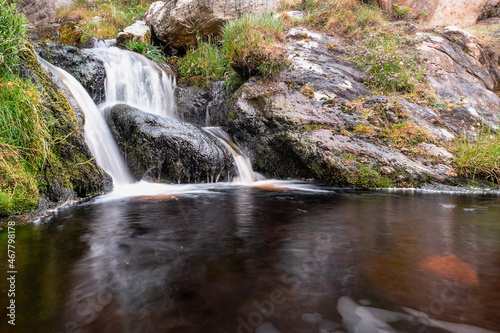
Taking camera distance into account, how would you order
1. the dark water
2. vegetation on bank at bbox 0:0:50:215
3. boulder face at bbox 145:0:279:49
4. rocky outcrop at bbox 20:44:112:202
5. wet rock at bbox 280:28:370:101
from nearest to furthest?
the dark water → vegetation on bank at bbox 0:0:50:215 → rocky outcrop at bbox 20:44:112:202 → wet rock at bbox 280:28:370:101 → boulder face at bbox 145:0:279:49

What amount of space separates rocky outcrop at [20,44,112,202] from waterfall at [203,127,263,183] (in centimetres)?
258

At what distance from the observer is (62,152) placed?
12.5ft

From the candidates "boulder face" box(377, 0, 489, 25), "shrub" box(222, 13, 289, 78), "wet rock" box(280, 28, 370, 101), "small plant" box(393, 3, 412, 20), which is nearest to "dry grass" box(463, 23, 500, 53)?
"boulder face" box(377, 0, 489, 25)

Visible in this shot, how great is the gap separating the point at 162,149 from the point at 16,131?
7.67 feet

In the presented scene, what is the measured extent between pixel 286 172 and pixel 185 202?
2628mm

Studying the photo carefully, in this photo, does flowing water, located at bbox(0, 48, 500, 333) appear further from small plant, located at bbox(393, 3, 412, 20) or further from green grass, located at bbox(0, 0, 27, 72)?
small plant, located at bbox(393, 3, 412, 20)

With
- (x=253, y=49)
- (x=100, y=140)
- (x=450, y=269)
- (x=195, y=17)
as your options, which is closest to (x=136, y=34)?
(x=195, y=17)

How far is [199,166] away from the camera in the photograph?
548 centimetres

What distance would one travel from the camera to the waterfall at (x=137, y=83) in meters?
7.14

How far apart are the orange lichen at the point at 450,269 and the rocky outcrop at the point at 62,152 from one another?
391 centimetres

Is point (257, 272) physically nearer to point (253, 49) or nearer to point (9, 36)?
→ point (9, 36)

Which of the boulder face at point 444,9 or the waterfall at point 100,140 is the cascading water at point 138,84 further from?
the boulder face at point 444,9

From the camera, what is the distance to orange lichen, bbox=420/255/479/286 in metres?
1.76

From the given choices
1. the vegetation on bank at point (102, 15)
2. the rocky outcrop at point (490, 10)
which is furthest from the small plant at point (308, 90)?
the vegetation on bank at point (102, 15)
